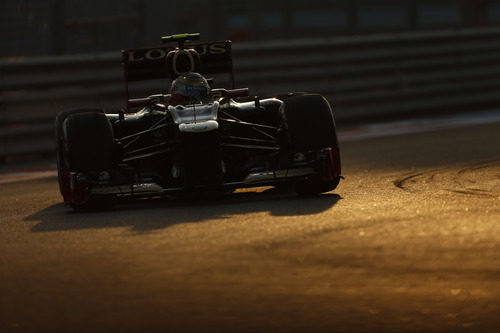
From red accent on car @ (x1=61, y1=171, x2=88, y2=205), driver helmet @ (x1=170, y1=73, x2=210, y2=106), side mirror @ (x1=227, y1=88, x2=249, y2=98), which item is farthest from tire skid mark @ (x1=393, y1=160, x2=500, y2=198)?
red accent on car @ (x1=61, y1=171, x2=88, y2=205)

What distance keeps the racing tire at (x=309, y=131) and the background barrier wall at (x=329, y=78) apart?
5467 millimetres

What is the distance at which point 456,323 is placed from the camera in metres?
5.45

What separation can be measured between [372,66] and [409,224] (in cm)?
1109

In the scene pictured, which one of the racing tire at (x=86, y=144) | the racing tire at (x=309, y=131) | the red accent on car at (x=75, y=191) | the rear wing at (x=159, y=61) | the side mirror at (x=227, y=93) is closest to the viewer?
the red accent on car at (x=75, y=191)

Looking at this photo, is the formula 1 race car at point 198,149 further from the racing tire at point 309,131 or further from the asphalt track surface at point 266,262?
the asphalt track surface at point 266,262

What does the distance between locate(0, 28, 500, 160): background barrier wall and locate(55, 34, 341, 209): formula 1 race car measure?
4497mm

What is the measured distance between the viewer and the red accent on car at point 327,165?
979 cm

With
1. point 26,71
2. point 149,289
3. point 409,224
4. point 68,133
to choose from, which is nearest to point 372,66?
point 26,71

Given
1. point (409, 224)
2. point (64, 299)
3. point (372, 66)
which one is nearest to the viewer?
point (64, 299)

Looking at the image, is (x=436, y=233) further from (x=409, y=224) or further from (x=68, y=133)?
(x=68, y=133)

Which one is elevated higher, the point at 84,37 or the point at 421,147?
the point at 84,37

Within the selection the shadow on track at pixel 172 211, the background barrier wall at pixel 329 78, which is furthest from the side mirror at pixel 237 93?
the background barrier wall at pixel 329 78

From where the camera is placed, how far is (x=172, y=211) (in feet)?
30.3

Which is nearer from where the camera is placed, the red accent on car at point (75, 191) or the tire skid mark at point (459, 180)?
the red accent on car at point (75, 191)
